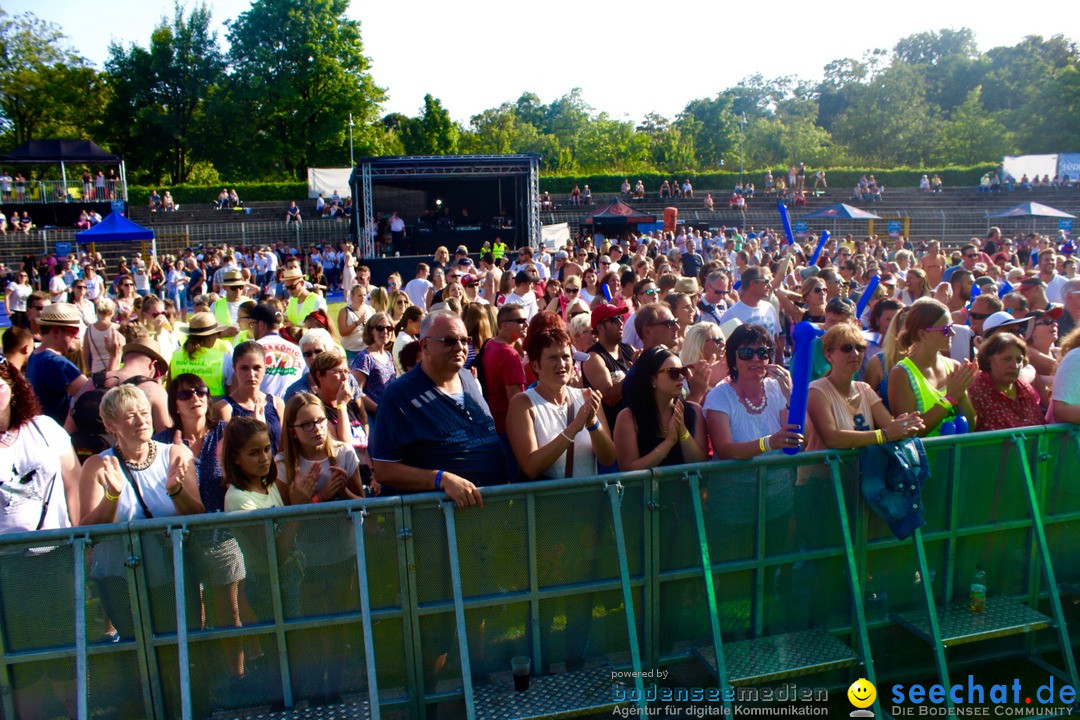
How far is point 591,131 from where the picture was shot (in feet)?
255

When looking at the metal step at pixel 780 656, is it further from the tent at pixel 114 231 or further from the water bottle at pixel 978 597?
the tent at pixel 114 231

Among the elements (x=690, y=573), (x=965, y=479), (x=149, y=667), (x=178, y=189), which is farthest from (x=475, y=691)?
(x=178, y=189)

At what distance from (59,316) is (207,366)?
1.07 m

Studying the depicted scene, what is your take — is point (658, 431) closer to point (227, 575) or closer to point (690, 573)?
point (690, 573)

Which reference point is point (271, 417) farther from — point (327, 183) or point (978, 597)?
point (327, 183)

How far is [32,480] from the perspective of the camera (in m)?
3.38

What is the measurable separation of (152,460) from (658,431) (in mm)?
2295

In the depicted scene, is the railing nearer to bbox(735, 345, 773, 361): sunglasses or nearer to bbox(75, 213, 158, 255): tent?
bbox(75, 213, 158, 255): tent

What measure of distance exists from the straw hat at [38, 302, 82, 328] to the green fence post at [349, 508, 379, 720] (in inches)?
136

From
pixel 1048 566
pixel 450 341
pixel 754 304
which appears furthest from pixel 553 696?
pixel 754 304

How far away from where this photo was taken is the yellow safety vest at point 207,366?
17.5 ft

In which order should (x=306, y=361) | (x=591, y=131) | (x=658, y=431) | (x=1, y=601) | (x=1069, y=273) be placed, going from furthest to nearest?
(x=591, y=131)
(x=1069, y=273)
(x=306, y=361)
(x=658, y=431)
(x=1, y=601)

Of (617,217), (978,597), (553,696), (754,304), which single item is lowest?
(553,696)

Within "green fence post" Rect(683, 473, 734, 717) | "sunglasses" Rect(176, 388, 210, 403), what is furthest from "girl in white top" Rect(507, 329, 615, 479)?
"sunglasses" Rect(176, 388, 210, 403)
